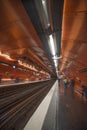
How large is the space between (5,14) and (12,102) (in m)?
2.44

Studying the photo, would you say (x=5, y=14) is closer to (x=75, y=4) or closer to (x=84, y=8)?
(x=75, y=4)

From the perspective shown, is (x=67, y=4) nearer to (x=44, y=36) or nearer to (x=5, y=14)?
(x=44, y=36)

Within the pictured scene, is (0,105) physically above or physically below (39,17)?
below

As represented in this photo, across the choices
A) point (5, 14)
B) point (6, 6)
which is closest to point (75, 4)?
point (6, 6)

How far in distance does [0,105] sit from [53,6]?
60.4 inches

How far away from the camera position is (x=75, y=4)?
2.12 meters

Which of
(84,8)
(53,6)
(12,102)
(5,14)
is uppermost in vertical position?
(5,14)

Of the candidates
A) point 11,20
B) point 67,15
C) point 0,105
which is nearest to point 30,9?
point 67,15

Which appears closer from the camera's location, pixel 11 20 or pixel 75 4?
pixel 75 4

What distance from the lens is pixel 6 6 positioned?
7.75 feet

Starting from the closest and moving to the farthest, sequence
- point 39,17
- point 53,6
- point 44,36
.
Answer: point 53,6, point 39,17, point 44,36

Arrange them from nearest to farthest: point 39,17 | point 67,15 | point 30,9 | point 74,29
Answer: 1. point 30,9
2. point 39,17
3. point 67,15
4. point 74,29

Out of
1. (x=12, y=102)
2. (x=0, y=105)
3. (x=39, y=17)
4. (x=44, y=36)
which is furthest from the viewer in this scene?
(x=44, y=36)

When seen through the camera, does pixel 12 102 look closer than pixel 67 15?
Yes
